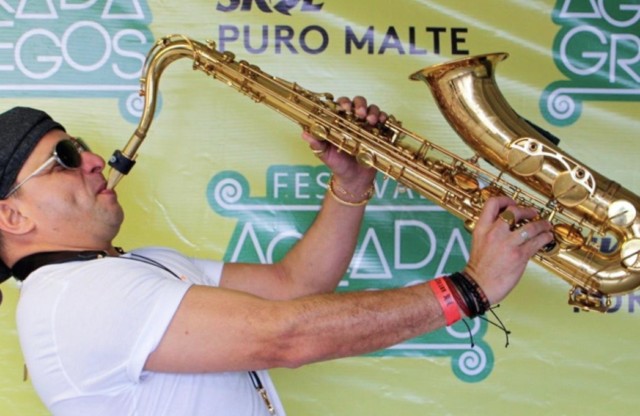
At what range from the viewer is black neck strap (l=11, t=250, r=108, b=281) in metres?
1.61

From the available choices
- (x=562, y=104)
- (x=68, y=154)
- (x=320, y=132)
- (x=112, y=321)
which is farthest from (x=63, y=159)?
(x=562, y=104)

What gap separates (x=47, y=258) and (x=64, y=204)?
0.42 ft

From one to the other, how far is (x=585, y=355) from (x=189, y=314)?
124cm

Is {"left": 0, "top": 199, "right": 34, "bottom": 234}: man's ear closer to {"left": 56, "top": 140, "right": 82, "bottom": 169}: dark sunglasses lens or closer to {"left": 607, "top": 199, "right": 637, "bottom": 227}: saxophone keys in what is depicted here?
{"left": 56, "top": 140, "right": 82, "bottom": 169}: dark sunglasses lens

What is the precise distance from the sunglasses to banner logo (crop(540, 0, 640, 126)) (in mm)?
1253

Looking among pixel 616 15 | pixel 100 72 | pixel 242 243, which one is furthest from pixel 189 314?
pixel 616 15

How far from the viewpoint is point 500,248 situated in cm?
144

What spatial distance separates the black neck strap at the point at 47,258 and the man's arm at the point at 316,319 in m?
0.28

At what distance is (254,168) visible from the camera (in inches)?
85.8

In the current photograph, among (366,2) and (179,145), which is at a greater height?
(366,2)

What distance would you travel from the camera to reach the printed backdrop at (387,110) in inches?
84.7

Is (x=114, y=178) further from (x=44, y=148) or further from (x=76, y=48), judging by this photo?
(x=76, y=48)

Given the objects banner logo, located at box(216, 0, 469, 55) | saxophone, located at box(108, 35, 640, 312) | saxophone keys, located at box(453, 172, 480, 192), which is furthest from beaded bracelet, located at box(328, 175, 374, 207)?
banner logo, located at box(216, 0, 469, 55)

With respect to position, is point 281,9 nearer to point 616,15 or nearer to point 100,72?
point 100,72
